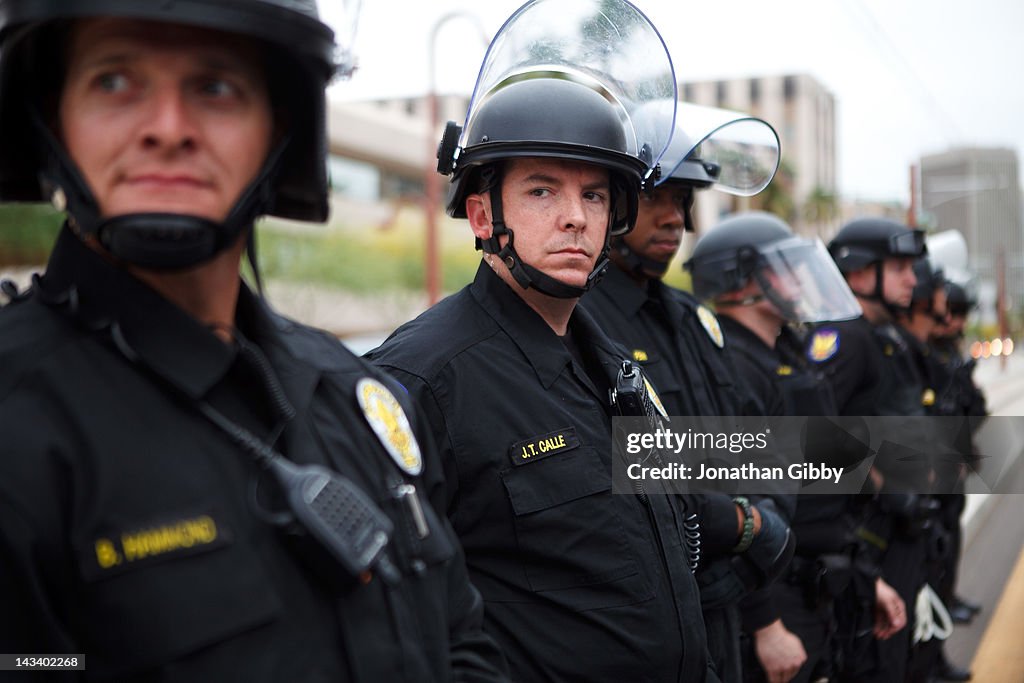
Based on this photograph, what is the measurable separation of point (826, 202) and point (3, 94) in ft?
230

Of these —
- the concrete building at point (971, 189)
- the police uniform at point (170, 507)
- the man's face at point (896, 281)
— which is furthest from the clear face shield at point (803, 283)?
the concrete building at point (971, 189)

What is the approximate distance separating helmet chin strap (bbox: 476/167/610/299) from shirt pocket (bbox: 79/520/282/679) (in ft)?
4.59

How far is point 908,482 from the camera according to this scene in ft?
16.5

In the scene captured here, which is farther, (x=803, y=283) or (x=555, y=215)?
(x=803, y=283)

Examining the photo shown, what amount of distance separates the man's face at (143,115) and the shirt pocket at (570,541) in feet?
3.57

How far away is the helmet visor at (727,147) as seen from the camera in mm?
3355

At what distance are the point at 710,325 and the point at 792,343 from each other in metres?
1.02

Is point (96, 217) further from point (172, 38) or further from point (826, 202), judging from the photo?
point (826, 202)

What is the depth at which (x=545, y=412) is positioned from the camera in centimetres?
229

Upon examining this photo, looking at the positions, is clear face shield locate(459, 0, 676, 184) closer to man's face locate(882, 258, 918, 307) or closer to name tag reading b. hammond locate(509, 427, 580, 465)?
name tag reading b. hammond locate(509, 427, 580, 465)

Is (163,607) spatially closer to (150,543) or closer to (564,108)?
(150,543)

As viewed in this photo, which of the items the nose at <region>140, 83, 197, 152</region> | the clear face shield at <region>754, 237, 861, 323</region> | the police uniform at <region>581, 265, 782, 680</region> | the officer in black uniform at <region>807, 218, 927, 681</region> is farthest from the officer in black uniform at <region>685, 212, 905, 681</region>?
the nose at <region>140, 83, 197, 152</region>

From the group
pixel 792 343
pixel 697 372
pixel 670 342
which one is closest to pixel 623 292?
pixel 670 342

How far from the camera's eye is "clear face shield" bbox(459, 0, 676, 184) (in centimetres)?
271
